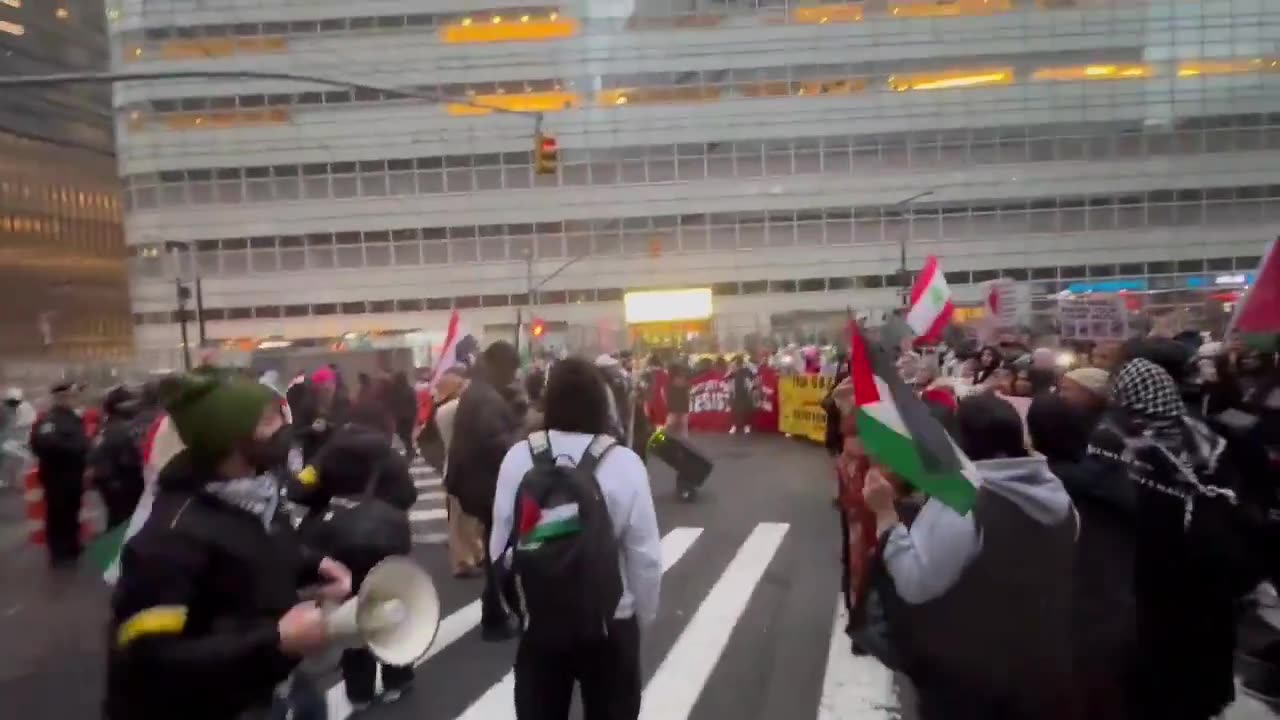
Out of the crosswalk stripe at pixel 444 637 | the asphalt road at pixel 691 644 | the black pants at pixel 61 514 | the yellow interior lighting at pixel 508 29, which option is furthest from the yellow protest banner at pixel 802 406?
the yellow interior lighting at pixel 508 29

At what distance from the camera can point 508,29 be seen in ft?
179

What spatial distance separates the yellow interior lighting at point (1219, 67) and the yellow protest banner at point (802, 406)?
129ft

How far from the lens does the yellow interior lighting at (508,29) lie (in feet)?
177

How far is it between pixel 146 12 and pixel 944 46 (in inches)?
1527

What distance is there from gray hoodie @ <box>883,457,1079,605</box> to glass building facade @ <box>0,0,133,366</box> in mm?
73856

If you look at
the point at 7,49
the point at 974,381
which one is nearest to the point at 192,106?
the point at 7,49

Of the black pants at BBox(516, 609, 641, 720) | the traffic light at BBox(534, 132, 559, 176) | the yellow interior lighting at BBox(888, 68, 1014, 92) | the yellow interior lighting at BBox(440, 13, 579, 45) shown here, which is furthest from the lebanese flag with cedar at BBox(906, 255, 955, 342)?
the yellow interior lighting at BBox(440, 13, 579, 45)

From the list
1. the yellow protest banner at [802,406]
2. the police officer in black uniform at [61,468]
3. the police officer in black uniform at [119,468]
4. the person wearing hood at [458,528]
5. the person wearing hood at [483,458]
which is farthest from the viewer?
the yellow protest banner at [802,406]

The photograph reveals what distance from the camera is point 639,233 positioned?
178 feet

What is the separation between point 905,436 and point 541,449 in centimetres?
138

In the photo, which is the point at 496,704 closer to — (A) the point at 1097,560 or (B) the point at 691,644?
(B) the point at 691,644

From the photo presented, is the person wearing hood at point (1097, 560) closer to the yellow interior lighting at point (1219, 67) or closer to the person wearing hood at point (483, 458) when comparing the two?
the person wearing hood at point (483, 458)

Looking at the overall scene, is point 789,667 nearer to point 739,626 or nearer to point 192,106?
point 739,626

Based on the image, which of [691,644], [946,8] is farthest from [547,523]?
[946,8]
